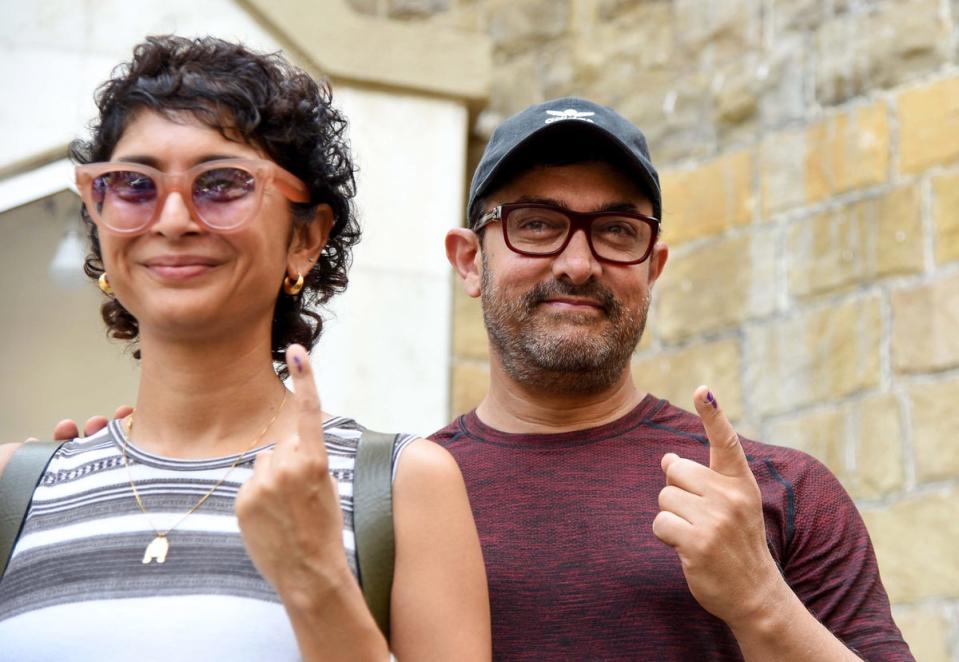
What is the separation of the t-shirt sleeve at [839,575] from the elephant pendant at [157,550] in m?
1.09

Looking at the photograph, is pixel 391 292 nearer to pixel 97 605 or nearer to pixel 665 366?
pixel 665 366

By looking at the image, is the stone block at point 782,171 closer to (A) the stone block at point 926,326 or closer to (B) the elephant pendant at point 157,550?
(A) the stone block at point 926,326

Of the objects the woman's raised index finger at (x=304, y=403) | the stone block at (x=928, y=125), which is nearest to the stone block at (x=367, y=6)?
the stone block at (x=928, y=125)

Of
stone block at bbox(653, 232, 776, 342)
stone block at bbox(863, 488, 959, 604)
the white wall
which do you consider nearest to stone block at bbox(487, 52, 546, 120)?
the white wall

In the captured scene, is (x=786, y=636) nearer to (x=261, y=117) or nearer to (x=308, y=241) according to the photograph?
(x=308, y=241)

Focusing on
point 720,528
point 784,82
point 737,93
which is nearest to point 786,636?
point 720,528

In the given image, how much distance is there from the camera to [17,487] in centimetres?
230

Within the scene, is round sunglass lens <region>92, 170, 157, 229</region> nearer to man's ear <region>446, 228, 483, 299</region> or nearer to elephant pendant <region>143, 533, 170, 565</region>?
elephant pendant <region>143, 533, 170, 565</region>

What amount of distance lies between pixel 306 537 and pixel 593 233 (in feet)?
4.01

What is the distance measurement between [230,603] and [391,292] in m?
3.51

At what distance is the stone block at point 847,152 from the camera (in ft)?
16.9

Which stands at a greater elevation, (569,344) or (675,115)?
(675,115)

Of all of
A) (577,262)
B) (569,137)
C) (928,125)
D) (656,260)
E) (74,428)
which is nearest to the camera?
(74,428)

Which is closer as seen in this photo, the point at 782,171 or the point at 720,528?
the point at 720,528
